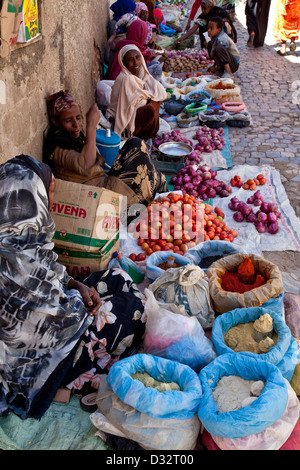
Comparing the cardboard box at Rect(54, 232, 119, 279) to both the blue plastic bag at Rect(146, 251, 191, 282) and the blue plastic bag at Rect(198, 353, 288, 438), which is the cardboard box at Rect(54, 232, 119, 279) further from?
the blue plastic bag at Rect(198, 353, 288, 438)

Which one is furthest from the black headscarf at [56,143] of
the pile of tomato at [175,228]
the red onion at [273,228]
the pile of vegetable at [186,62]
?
the pile of vegetable at [186,62]

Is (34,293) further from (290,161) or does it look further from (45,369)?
(290,161)

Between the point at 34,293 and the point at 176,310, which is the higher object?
the point at 34,293

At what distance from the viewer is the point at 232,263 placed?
10.7 feet

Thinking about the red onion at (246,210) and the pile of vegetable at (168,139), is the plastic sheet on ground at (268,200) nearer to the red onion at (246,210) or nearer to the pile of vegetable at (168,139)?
the red onion at (246,210)

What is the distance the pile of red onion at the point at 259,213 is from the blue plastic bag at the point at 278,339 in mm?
1671

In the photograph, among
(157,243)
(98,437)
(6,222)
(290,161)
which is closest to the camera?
(6,222)

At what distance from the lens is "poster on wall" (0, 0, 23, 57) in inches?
102

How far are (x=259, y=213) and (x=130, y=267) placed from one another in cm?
165

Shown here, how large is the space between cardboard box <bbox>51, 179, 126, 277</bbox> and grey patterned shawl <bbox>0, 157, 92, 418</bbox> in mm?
696

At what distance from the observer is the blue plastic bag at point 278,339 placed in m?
2.47

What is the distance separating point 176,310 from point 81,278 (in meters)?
0.80

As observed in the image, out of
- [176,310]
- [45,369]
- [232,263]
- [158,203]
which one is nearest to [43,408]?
[45,369]

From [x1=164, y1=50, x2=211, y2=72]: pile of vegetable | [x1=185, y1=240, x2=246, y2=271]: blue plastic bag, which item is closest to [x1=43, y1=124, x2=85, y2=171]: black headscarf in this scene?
[x1=185, y1=240, x2=246, y2=271]: blue plastic bag
